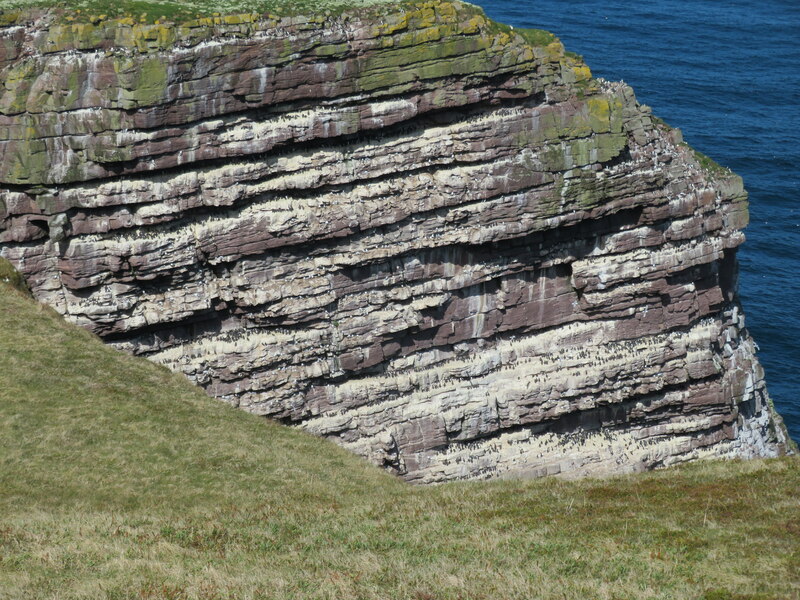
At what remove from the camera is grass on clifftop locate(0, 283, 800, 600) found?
28.7 metres

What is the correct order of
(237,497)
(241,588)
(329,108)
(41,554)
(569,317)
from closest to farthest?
(241,588) → (41,554) → (237,497) → (329,108) → (569,317)

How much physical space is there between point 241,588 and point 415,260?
31.4 metres

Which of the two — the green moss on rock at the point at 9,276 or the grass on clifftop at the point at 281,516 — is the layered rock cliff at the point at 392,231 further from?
the grass on clifftop at the point at 281,516

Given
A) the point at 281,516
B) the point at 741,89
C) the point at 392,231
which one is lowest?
the point at 281,516

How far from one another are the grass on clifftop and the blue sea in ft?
141

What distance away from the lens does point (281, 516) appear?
3681 cm

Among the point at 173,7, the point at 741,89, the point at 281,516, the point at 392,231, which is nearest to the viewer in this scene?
the point at 281,516

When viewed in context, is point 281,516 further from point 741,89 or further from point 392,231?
point 741,89

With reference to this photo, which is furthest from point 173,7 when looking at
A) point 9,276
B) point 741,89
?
point 741,89

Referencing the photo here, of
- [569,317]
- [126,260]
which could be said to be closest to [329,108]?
[126,260]

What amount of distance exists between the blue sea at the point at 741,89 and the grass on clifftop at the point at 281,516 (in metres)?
42.9

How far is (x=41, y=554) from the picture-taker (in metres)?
31.2

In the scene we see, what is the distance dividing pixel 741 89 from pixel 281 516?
312ft

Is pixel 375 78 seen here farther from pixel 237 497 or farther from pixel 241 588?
pixel 241 588
